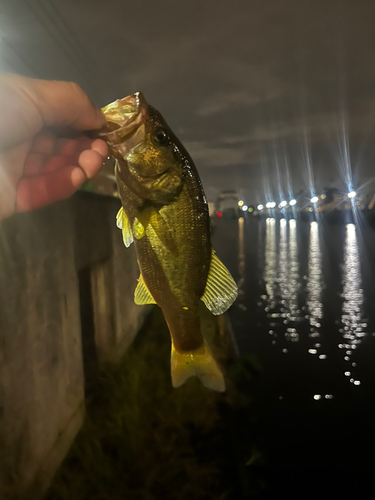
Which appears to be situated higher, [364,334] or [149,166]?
[149,166]

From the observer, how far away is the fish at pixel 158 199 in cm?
248

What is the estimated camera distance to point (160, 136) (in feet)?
8.32

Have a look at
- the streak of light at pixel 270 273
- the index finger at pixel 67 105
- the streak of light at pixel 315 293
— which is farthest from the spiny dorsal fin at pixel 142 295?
the streak of light at pixel 270 273

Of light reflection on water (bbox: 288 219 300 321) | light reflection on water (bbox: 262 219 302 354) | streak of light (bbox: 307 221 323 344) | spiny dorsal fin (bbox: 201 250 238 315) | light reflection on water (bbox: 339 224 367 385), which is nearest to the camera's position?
spiny dorsal fin (bbox: 201 250 238 315)

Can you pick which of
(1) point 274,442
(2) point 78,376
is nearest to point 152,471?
(2) point 78,376

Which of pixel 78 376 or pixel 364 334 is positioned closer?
pixel 78 376

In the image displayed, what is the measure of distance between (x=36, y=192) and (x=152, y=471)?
4.30 meters

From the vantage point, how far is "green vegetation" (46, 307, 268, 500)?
4.89m

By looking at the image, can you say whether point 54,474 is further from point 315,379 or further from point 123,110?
point 315,379

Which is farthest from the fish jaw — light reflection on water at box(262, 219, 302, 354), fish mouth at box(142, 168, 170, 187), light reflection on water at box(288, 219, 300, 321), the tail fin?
light reflection on water at box(288, 219, 300, 321)

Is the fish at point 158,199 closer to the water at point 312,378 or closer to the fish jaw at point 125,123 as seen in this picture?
the fish jaw at point 125,123

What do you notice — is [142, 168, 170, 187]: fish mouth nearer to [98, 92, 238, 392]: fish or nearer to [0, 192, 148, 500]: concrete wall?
[98, 92, 238, 392]: fish

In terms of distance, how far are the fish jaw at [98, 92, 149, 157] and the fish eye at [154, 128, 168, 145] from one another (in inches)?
3.4

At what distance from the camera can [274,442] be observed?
6.30 m
